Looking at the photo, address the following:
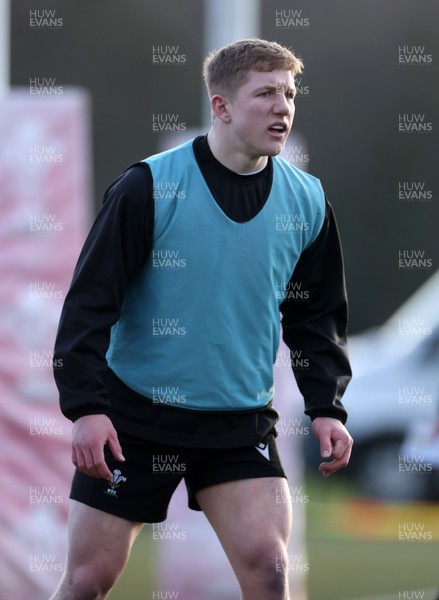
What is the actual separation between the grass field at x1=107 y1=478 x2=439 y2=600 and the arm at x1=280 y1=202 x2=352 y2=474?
2.17 m

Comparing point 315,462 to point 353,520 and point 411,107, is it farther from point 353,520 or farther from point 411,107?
point 411,107

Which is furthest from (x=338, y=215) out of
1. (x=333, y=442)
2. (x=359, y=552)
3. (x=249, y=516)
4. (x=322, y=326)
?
(x=249, y=516)

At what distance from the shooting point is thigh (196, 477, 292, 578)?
3592mm

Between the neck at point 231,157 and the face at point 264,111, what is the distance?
0.04m

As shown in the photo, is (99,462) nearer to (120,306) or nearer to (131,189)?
(120,306)

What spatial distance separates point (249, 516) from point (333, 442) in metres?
0.39

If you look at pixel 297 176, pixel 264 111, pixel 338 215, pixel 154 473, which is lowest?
pixel 338 215

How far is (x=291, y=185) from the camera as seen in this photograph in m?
3.84

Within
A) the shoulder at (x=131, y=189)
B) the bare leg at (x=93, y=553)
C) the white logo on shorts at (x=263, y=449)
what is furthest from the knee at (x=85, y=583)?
the shoulder at (x=131, y=189)

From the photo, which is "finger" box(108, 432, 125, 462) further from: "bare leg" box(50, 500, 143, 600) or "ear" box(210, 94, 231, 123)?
"ear" box(210, 94, 231, 123)

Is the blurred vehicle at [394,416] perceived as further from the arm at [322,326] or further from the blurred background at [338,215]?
the arm at [322,326]

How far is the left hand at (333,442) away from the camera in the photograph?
3768mm

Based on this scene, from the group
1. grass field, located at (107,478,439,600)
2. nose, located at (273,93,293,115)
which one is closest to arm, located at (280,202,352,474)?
nose, located at (273,93,293,115)

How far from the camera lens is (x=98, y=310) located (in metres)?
3.48
